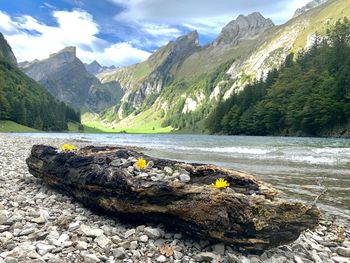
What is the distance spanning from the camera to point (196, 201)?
8297mm

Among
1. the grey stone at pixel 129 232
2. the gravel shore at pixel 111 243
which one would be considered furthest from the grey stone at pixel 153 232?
the grey stone at pixel 129 232

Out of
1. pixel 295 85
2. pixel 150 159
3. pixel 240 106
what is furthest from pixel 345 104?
pixel 150 159

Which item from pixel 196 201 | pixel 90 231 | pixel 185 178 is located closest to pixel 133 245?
pixel 90 231

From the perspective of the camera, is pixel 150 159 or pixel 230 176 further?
pixel 150 159

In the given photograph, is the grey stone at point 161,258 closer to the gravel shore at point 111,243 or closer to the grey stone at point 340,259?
the gravel shore at point 111,243

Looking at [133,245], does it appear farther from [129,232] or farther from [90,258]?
[90,258]

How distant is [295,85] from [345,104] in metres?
32.6

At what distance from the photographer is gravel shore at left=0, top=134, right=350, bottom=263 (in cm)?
732

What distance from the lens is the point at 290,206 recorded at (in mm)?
7883

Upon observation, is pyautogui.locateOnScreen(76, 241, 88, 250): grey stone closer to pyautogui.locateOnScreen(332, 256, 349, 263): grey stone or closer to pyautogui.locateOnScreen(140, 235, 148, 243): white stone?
pyautogui.locateOnScreen(140, 235, 148, 243): white stone

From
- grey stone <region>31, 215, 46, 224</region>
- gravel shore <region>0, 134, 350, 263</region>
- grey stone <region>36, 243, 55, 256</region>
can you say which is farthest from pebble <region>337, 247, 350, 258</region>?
grey stone <region>31, 215, 46, 224</region>

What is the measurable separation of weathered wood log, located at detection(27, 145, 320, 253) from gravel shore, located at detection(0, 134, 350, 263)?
1.07 ft

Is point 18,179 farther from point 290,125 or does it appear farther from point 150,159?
point 290,125

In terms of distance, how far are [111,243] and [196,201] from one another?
2.27 m
